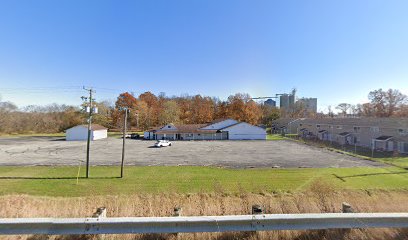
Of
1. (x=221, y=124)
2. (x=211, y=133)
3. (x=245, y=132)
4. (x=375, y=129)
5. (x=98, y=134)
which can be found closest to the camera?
(x=375, y=129)

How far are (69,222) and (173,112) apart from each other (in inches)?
3142

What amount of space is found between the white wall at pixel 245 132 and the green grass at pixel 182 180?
1469 inches

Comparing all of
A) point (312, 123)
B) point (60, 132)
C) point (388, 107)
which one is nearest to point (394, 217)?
point (312, 123)

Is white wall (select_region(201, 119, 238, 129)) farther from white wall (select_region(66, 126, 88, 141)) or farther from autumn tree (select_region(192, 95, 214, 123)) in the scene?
white wall (select_region(66, 126, 88, 141))

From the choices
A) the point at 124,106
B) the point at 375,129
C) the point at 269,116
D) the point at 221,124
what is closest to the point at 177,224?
the point at 375,129

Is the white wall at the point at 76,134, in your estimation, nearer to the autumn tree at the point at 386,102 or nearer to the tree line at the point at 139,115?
the tree line at the point at 139,115

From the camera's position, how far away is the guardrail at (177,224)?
2.96m

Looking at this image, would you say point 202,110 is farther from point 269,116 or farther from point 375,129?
point 375,129

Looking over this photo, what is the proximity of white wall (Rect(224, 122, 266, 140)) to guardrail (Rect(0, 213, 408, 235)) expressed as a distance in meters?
60.7

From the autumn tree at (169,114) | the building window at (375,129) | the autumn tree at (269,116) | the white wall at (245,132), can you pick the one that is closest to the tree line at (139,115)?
Answer: the autumn tree at (169,114)

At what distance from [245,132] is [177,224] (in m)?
61.8

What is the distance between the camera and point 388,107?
2926 inches

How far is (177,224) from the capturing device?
3062mm

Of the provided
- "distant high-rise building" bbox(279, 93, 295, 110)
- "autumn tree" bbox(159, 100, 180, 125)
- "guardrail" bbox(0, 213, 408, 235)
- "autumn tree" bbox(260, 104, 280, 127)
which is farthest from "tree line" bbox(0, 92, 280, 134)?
"guardrail" bbox(0, 213, 408, 235)
